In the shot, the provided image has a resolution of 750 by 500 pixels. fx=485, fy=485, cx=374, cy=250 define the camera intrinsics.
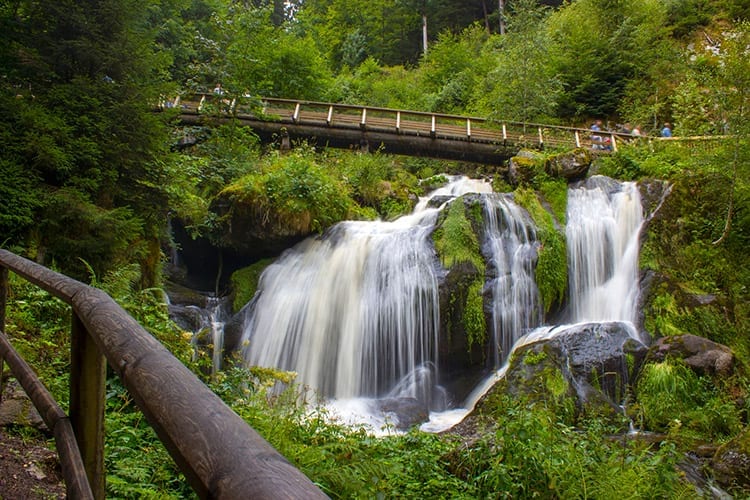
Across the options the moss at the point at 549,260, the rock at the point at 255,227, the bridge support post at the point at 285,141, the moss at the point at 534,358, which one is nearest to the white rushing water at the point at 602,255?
the moss at the point at 549,260

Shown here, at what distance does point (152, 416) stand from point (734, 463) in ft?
21.2

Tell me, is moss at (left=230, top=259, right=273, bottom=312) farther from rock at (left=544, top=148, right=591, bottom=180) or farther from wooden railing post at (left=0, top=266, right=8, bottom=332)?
wooden railing post at (left=0, top=266, right=8, bottom=332)

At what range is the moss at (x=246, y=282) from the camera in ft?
35.2

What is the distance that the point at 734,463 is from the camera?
527 centimetres

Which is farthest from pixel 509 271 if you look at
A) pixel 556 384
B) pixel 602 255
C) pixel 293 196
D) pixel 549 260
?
pixel 293 196

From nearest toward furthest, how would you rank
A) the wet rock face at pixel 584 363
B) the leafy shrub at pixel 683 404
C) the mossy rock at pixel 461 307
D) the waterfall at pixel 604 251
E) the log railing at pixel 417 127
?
the leafy shrub at pixel 683 404, the wet rock face at pixel 584 363, the mossy rock at pixel 461 307, the waterfall at pixel 604 251, the log railing at pixel 417 127

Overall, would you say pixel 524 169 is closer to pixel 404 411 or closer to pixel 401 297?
pixel 401 297

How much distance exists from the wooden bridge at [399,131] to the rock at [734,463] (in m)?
13.0

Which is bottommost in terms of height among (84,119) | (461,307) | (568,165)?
(461,307)

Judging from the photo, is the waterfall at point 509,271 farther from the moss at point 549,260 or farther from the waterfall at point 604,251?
the waterfall at point 604,251

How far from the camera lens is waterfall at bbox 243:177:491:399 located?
8.97 meters

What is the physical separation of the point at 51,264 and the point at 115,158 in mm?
1856

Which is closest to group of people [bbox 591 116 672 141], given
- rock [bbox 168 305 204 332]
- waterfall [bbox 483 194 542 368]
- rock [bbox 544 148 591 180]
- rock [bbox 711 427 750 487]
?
rock [bbox 544 148 591 180]

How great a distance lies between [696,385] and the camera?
7.22 m
